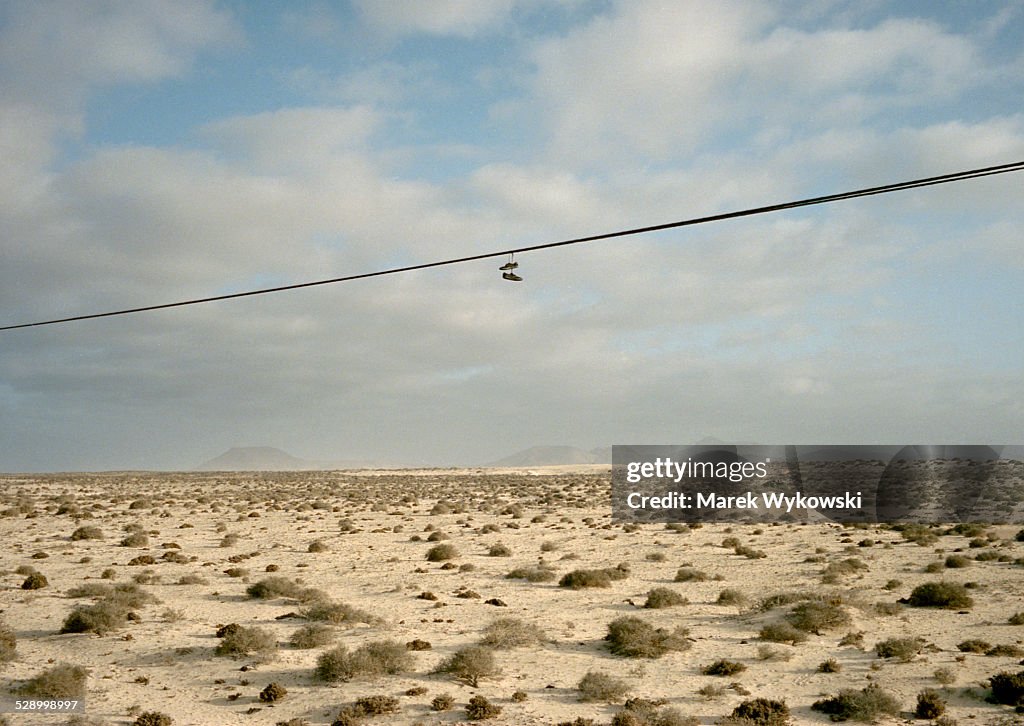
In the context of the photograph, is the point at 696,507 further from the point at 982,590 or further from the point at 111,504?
the point at 111,504

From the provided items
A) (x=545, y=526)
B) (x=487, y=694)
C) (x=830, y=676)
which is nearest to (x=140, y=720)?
(x=487, y=694)

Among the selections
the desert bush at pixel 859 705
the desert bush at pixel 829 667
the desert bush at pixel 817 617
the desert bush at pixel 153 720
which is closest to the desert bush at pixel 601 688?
the desert bush at pixel 859 705

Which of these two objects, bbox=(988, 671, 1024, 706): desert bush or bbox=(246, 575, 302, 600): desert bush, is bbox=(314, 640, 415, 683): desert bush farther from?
bbox=(988, 671, 1024, 706): desert bush

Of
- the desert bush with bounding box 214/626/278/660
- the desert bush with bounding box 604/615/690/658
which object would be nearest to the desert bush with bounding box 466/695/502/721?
the desert bush with bounding box 604/615/690/658

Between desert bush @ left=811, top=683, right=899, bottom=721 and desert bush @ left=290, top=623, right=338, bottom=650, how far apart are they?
9.70 m

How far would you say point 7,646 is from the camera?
14250 mm

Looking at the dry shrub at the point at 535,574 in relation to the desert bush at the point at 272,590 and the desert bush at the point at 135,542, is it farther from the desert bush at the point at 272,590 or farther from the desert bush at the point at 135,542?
the desert bush at the point at 135,542

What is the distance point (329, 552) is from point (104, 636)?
1281 cm

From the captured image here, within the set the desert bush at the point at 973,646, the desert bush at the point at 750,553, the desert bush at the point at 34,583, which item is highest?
the desert bush at the point at 34,583

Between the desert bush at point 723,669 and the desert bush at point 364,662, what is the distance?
228 inches

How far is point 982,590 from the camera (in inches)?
792

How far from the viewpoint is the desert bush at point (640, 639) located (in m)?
14.9

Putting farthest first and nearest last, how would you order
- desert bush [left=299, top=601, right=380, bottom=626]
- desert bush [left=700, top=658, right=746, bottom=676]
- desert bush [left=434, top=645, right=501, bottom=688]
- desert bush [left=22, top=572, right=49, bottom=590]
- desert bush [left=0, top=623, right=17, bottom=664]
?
desert bush [left=22, top=572, right=49, bottom=590]
desert bush [left=299, top=601, right=380, bottom=626]
desert bush [left=0, top=623, right=17, bottom=664]
desert bush [left=700, top=658, right=746, bottom=676]
desert bush [left=434, top=645, right=501, bottom=688]

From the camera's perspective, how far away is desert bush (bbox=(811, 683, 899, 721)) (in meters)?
11.6
